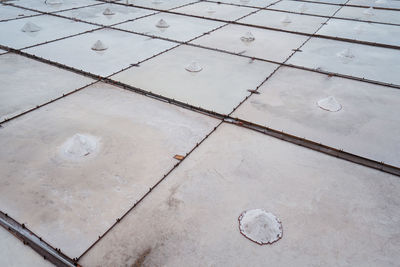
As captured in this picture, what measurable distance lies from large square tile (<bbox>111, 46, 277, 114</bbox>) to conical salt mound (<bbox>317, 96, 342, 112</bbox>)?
1.38m

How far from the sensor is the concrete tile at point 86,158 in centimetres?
293

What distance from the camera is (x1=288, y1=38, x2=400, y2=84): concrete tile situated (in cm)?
622

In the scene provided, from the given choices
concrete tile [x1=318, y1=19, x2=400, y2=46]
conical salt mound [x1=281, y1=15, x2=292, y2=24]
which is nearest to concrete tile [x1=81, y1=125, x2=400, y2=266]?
concrete tile [x1=318, y1=19, x2=400, y2=46]

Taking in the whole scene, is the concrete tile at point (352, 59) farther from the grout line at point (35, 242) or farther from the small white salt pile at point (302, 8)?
the grout line at point (35, 242)

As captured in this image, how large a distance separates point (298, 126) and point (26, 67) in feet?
19.1

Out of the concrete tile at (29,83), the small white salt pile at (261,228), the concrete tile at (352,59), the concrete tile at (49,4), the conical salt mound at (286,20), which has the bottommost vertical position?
the concrete tile at (352,59)

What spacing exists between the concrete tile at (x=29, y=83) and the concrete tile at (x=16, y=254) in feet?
7.99

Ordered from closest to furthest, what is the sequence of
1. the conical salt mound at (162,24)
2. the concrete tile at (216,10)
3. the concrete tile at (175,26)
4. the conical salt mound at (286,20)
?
the concrete tile at (175,26)
the conical salt mound at (162,24)
the conical salt mound at (286,20)
the concrete tile at (216,10)

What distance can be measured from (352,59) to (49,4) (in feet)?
36.5

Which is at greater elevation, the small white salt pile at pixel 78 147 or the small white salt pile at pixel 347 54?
the small white salt pile at pixel 78 147

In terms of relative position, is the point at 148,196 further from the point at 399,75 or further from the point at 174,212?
the point at 399,75

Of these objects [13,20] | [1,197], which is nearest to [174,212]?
[1,197]

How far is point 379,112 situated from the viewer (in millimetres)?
4824

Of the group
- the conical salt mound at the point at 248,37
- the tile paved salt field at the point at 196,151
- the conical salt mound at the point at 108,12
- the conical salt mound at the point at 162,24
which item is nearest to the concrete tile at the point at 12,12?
the tile paved salt field at the point at 196,151
